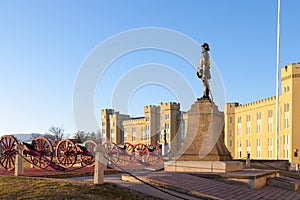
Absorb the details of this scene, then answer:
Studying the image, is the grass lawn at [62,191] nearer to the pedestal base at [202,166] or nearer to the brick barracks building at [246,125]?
the pedestal base at [202,166]

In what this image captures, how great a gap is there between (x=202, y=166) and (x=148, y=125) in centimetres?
6169

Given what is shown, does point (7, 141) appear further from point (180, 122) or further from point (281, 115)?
point (180, 122)

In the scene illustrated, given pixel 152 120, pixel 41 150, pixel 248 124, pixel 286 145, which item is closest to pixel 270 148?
pixel 286 145

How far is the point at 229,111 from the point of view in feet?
222

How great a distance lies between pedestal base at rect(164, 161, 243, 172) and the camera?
14016 mm

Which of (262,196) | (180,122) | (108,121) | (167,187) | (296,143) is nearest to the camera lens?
(167,187)

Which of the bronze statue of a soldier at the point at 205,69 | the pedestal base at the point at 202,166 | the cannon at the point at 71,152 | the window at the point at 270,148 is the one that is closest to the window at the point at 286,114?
the window at the point at 270,148

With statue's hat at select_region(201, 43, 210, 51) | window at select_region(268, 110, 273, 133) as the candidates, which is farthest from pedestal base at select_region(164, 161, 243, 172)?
window at select_region(268, 110, 273, 133)

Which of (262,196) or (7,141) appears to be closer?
(262,196)

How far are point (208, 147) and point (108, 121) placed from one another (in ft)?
225

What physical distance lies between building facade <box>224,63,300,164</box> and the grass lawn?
34.5 meters

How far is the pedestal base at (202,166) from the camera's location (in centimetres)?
1402

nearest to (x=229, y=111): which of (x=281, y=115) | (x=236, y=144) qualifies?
(x=236, y=144)

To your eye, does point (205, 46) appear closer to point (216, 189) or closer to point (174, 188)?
point (216, 189)
